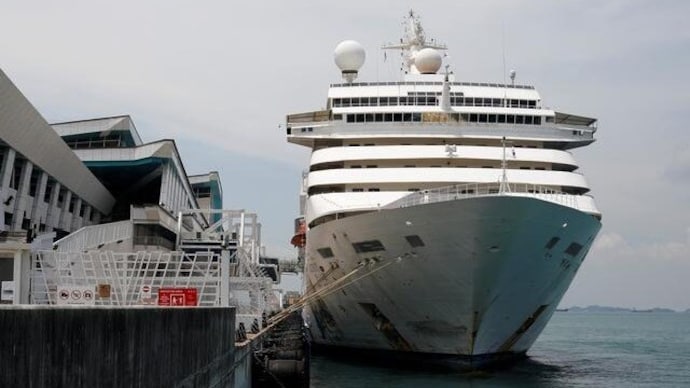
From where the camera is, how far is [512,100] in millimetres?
35500

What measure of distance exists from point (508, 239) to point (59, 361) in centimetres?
1965

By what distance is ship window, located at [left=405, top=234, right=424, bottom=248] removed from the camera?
2634cm

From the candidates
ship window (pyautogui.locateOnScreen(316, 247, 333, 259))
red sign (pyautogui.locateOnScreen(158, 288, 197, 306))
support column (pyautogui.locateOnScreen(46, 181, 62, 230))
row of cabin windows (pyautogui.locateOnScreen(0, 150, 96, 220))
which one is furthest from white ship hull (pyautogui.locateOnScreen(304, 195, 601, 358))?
support column (pyautogui.locateOnScreen(46, 181, 62, 230))

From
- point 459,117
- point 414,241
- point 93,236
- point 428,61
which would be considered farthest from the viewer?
point 428,61

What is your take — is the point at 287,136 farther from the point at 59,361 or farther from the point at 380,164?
the point at 59,361

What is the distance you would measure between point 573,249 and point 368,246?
6.96 metres

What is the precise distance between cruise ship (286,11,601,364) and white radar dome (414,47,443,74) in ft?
16.2

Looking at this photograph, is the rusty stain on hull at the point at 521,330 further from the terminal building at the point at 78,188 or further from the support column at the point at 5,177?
the support column at the point at 5,177

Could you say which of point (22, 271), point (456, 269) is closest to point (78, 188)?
point (456, 269)

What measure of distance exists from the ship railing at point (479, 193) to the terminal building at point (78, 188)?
10.7 meters

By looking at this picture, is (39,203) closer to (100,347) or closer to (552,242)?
(552,242)

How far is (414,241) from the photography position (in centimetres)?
2648

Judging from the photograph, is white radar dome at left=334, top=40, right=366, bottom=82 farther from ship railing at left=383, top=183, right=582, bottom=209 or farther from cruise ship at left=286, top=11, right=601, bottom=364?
ship railing at left=383, top=183, right=582, bottom=209

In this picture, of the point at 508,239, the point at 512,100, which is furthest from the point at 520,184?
the point at 512,100
